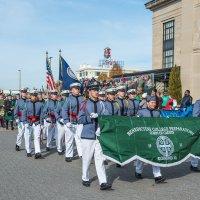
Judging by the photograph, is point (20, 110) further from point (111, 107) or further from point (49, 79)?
point (49, 79)

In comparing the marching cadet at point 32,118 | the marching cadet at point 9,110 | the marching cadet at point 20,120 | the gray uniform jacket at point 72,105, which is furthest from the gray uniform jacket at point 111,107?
the marching cadet at point 9,110

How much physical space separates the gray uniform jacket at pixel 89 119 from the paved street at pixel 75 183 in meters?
1.05

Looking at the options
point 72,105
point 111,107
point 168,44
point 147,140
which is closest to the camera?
point 147,140

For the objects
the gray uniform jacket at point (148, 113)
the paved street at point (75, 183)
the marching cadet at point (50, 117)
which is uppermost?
the gray uniform jacket at point (148, 113)

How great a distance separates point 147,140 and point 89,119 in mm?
1322

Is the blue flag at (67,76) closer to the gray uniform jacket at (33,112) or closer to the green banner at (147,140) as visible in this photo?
the gray uniform jacket at (33,112)

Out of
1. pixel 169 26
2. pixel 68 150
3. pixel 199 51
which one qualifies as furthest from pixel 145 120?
pixel 169 26

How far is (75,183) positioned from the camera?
1005cm

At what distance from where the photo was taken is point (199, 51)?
33.8 m

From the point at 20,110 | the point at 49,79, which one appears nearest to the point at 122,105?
the point at 20,110

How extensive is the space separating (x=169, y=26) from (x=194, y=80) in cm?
1022

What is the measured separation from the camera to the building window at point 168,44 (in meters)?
42.7

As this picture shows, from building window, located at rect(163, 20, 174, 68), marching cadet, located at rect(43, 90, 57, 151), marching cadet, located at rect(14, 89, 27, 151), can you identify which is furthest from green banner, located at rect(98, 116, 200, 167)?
building window, located at rect(163, 20, 174, 68)

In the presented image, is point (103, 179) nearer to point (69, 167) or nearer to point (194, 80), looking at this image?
point (69, 167)
